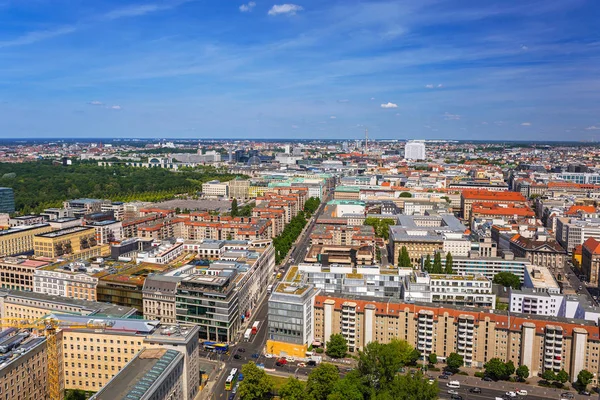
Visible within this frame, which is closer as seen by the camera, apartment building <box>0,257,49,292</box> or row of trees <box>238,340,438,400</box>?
row of trees <box>238,340,438,400</box>

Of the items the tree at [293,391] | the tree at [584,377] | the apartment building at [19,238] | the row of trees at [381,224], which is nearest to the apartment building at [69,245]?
the apartment building at [19,238]

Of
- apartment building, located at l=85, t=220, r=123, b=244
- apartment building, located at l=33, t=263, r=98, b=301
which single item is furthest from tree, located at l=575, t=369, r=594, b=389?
apartment building, located at l=85, t=220, r=123, b=244

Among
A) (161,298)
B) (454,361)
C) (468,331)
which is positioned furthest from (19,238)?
(468,331)

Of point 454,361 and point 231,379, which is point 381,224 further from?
point 231,379

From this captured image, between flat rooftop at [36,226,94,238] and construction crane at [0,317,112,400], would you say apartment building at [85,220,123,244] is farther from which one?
construction crane at [0,317,112,400]

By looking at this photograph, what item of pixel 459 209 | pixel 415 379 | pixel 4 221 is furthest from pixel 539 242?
pixel 4 221
